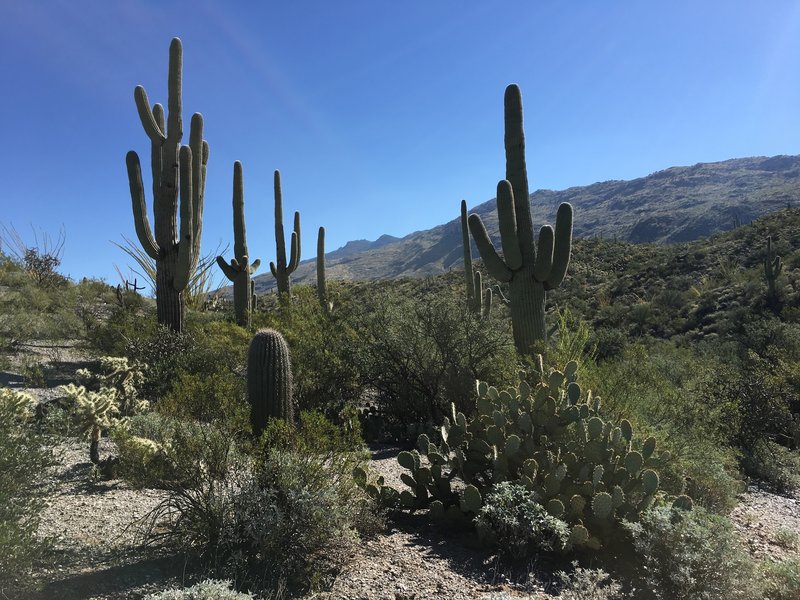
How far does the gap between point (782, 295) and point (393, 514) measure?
2114 cm

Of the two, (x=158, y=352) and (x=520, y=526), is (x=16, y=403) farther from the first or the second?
(x=158, y=352)

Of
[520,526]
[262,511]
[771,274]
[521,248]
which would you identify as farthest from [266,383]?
[771,274]

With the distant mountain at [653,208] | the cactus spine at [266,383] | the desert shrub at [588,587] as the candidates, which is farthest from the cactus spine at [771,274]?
the distant mountain at [653,208]

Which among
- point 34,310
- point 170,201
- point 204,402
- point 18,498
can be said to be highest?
point 170,201

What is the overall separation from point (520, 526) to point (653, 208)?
12279cm

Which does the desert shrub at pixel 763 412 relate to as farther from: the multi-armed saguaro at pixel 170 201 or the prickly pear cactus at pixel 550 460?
the multi-armed saguaro at pixel 170 201

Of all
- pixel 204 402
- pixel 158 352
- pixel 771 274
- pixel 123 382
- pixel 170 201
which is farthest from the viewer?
pixel 771 274

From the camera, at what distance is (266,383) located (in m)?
6.25

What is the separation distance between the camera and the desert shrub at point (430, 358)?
909cm

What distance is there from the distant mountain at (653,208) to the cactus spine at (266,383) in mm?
65646

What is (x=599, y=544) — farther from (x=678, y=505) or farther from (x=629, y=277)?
(x=629, y=277)

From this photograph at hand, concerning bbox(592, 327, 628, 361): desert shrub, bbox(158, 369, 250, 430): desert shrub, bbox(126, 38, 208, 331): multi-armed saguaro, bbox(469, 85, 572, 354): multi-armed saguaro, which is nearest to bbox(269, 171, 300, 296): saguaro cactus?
bbox(126, 38, 208, 331): multi-armed saguaro

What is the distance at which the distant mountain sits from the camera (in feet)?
295

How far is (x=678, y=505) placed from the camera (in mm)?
5008
